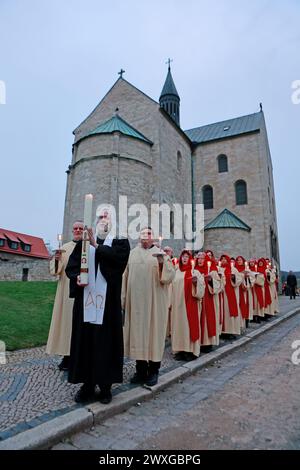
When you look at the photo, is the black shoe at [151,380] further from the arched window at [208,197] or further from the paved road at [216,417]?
the arched window at [208,197]

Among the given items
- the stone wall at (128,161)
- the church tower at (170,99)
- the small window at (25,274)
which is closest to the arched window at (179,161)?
the stone wall at (128,161)

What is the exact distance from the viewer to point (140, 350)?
155 inches

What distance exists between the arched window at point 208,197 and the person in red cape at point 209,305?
2423cm

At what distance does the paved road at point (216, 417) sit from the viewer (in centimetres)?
258

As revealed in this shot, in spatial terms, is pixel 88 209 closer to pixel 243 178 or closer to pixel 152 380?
pixel 152 380

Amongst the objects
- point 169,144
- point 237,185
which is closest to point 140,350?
point 169,144

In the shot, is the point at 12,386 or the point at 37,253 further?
the point at 37,253

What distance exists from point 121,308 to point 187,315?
2.21 meters

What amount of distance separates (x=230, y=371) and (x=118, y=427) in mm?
2619

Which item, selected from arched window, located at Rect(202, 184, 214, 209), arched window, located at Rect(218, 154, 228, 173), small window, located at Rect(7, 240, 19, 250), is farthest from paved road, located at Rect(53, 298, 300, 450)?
small window, located at Rect(7, 240, 19, 250)

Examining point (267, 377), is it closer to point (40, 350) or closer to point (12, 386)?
point (12, 386)

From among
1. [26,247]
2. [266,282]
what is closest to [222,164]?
[266,282]

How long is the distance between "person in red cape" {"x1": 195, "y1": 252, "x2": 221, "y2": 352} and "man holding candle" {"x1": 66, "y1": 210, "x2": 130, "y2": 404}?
2.93 m

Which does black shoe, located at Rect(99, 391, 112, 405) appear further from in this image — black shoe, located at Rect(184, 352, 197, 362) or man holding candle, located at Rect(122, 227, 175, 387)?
black shoe, located at Rect(184, 352, 197, 362)
